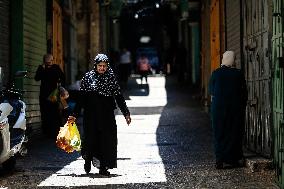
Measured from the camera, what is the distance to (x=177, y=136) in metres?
14.2

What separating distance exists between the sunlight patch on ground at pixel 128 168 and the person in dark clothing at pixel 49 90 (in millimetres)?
1519

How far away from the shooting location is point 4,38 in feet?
40.6

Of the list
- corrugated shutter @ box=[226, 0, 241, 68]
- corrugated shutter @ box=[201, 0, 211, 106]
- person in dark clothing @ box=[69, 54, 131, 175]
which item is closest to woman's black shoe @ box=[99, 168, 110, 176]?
person in dark clothing @ box=[69, 54, 131, 175]

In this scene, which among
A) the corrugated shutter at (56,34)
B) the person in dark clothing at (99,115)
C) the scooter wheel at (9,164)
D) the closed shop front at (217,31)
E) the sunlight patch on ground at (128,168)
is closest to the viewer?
the sunlight patch on ground at (128,168)

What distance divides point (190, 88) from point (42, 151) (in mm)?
16005

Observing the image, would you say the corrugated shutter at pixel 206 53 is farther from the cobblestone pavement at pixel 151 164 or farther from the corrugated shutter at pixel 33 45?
the corrugated shutter at pixel 33 45

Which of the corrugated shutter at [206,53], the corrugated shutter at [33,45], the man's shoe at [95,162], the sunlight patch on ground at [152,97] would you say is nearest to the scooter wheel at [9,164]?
the man's shoe at [95,162]

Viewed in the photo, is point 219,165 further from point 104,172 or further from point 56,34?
point 56,34

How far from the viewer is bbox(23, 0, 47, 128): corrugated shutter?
1348 centimetres

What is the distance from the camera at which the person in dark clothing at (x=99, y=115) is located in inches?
363

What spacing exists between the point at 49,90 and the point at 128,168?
16.0 feet

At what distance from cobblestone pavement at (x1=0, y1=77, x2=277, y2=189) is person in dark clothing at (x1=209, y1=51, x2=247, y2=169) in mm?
398

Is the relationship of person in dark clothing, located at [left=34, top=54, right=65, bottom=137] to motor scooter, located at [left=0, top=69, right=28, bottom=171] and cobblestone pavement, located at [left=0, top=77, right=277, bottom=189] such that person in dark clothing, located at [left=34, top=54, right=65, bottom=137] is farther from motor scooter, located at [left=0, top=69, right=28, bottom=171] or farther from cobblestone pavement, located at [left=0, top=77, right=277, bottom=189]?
motor scooter, located at [left=0, top=69, right=28, bottom=171]

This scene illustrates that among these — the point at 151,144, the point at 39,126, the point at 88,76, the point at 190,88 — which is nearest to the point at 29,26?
the point at 39,126
